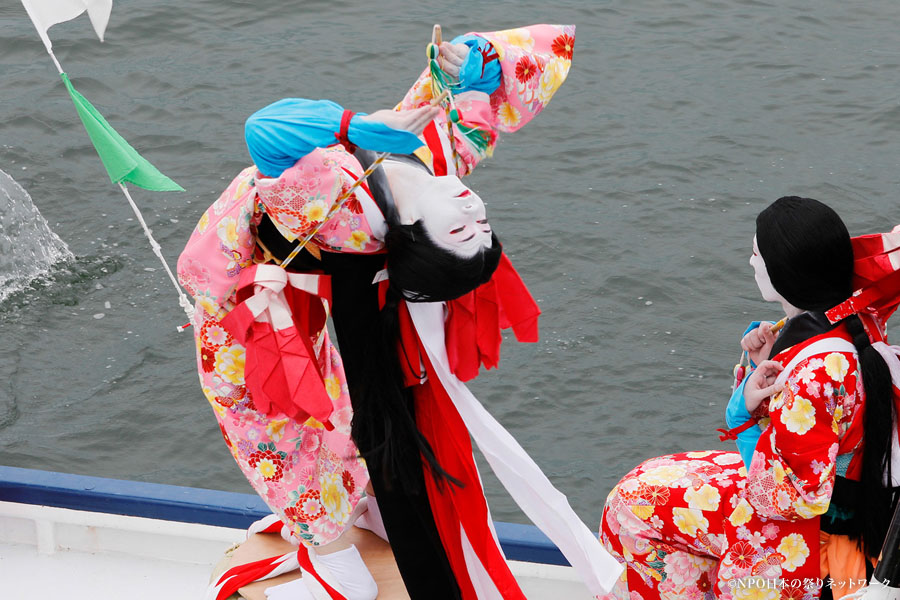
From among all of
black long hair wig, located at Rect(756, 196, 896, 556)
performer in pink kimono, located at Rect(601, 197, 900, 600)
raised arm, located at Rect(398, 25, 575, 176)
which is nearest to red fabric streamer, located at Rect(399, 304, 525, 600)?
Result: performer in pink kimono, located at Rect(601, 197, 900, 600)

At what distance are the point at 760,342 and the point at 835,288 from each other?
239 millimetres

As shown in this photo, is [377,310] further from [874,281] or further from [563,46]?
[874,281]

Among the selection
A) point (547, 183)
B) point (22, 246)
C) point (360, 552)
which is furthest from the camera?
point (547, 183)

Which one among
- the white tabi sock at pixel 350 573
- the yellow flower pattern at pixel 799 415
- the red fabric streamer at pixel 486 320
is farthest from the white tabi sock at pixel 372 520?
the yellow flower pattern at pixel 799 415

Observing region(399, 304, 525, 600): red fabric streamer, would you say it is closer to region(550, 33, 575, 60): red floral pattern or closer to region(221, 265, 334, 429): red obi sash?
region(221, 265, 334, 429): red obi sash

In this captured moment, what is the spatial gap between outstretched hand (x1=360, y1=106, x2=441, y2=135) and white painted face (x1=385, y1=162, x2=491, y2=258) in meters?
0.15

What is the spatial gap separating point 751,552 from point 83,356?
3462 millimetres

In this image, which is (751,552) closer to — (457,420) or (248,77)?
(457,420)

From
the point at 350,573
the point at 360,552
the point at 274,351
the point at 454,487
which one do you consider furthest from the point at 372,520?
the point at 274,351

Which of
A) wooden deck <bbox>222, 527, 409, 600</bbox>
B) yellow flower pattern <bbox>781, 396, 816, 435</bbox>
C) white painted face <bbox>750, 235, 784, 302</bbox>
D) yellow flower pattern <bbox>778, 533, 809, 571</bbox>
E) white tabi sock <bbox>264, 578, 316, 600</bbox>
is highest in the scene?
white painted face <bbox>750, 235, 784, 302</bbox>

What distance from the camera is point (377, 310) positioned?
2.12m

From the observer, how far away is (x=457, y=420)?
7.13ft

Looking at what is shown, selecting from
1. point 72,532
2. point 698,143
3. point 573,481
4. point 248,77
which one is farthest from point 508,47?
point 248,77

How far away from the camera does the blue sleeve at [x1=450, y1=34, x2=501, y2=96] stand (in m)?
2.08
